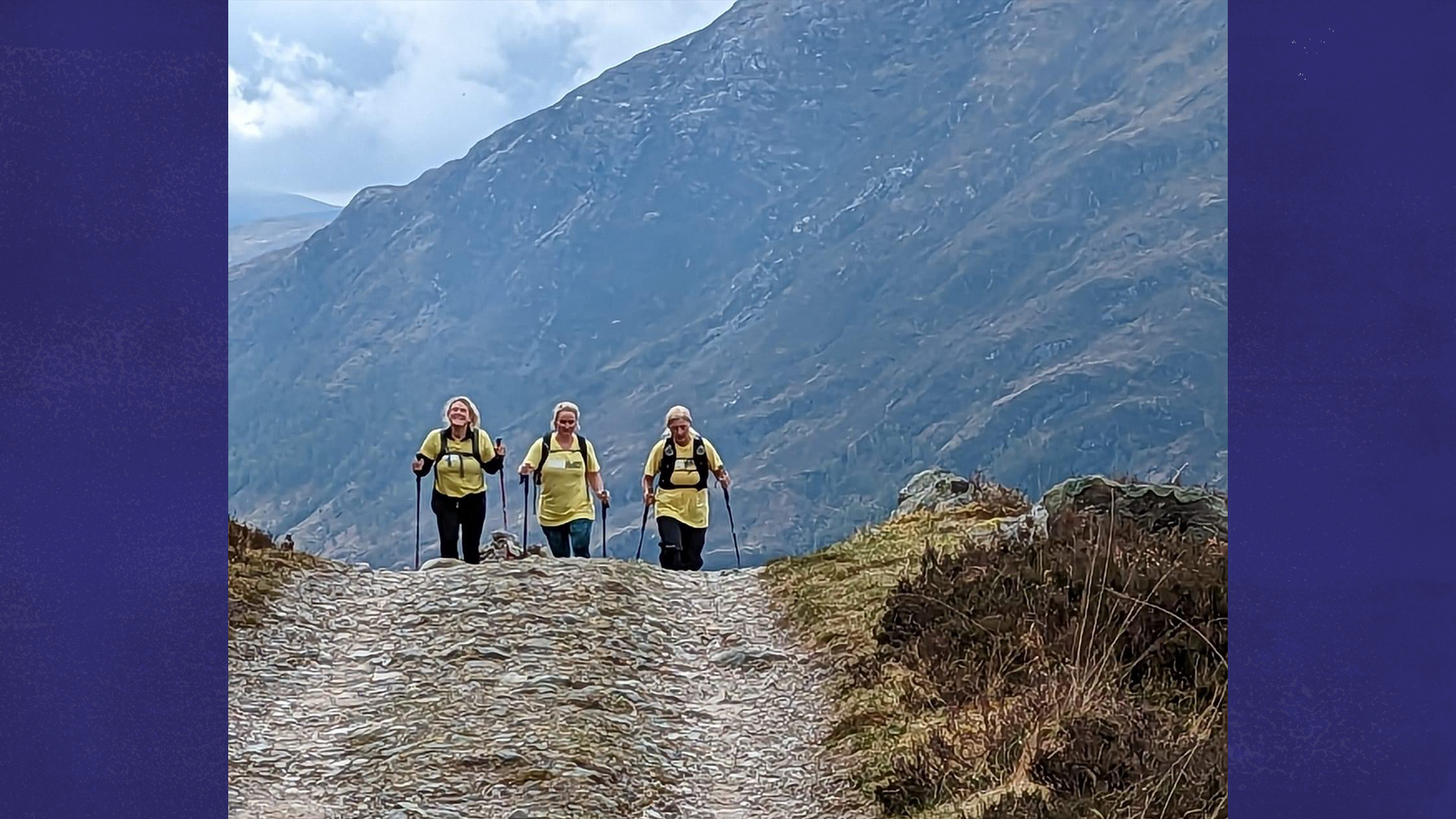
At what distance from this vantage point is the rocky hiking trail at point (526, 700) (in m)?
4.64

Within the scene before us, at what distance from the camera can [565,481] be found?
668 centimetres

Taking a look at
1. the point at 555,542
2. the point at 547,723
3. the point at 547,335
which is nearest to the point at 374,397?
the point at 547,335

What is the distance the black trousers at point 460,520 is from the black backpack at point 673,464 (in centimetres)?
79

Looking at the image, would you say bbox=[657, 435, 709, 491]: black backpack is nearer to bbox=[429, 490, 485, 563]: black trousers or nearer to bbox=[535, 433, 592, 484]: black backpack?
bbox=[535, 433, 592, 484]: black backpack

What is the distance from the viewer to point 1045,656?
199 inches

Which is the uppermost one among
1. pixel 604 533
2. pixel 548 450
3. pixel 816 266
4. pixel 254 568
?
pixel 816 266

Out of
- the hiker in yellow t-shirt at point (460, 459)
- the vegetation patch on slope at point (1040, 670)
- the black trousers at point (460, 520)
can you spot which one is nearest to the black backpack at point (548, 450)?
the hiker in yellow t-shirt at point (460, 459)

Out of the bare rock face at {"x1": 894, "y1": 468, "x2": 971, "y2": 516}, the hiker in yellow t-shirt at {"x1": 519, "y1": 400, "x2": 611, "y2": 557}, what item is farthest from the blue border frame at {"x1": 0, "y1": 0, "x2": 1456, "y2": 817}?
the bare rock face at {"x1": 894, "y1": 468, "x2": 971, "y2": 516}

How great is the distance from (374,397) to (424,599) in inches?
990

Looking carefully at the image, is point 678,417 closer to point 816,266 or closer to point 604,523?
point 604,523

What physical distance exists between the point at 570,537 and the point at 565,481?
0.32 m

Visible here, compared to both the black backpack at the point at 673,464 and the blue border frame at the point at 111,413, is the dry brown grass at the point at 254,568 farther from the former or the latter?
the blue border frame at the point at 111,413
